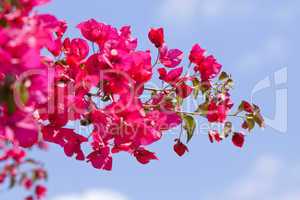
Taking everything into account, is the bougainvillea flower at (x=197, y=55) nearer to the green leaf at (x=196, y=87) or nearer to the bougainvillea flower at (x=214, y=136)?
the green leaf at (x=196, y=87)

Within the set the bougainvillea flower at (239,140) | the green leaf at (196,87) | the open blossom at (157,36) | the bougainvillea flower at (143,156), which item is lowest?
the bougainvillea flower at (143,156)

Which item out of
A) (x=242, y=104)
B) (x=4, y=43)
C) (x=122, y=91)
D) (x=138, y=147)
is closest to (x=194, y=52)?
(x=242, y=104)

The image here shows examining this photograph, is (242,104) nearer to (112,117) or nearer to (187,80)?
(187,80)

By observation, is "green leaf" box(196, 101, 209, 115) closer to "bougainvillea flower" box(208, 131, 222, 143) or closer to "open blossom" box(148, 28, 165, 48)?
"bougainvillea flower" box(208, 131, 222, 143)

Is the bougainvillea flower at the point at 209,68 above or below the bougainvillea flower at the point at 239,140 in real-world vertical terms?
above

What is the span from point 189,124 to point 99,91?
1.20 ft

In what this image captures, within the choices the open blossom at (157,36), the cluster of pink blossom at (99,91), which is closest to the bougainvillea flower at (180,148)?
the cluster of pink blossom at (99,91)

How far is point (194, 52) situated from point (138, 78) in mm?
550

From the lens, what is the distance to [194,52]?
7.18 feet

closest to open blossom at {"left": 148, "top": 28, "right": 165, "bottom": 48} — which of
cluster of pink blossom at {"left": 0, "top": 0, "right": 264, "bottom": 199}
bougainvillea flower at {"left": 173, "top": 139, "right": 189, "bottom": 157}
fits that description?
cluster of pink blossom at {"left": 0, "top": 0, "right": 264, "bottom": 199}

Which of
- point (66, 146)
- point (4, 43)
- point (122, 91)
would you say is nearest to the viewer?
point (4, 43)

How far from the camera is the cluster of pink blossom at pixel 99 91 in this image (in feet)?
3.99

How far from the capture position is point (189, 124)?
2.04m

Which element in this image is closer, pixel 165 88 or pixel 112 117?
pixel 112 117
